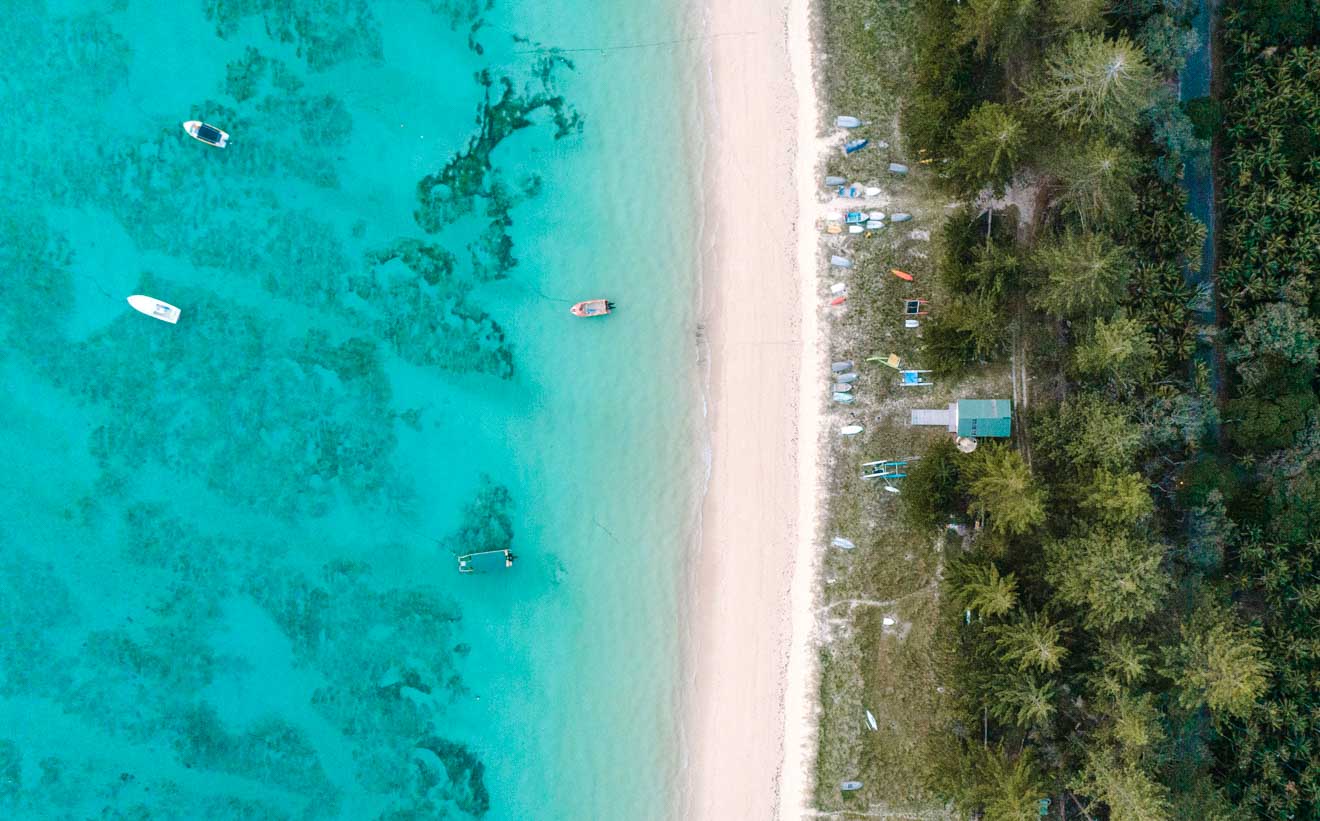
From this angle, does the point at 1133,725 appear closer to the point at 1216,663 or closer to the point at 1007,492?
the point at 1216,663

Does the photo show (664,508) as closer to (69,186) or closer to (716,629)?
(716,629)

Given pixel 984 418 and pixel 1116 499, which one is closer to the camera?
pixel 1116 499

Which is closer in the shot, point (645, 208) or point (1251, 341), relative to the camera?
point (1251, 341)

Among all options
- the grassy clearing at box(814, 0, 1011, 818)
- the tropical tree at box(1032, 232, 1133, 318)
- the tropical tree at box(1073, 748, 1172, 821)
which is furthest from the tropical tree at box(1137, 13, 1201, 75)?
the tropical tree at box(1073, 748, 1172, 821)

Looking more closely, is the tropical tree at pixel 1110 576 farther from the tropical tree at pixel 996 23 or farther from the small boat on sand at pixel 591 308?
the small boat on sand at pixel 591 308

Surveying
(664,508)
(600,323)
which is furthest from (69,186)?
(664,508)

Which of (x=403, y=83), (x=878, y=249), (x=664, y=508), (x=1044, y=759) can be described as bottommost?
(x=1044, y=759)

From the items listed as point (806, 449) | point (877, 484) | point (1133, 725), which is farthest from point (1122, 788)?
point (806, 449)
